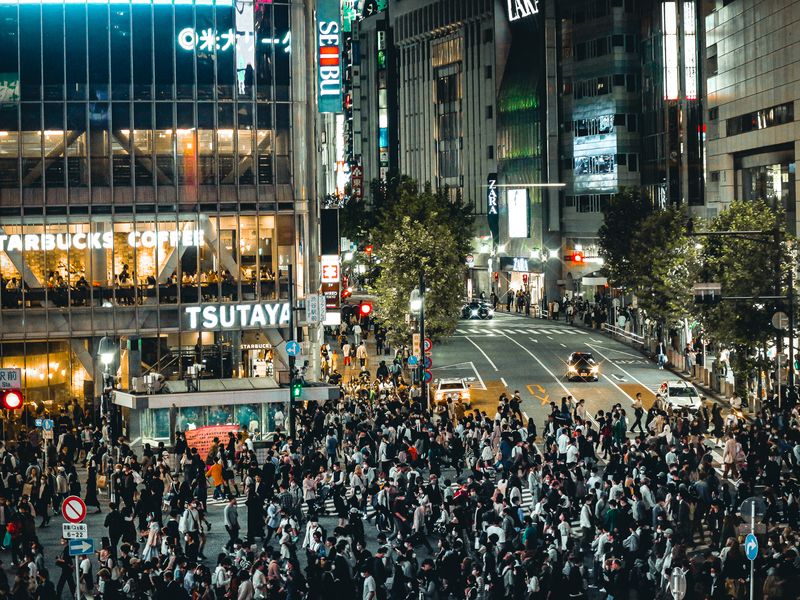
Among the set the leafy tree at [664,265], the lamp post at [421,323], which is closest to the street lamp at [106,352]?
the lamp post at [421,323]

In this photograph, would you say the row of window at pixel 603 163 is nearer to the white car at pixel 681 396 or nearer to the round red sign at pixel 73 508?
the white car at pixel 681 396

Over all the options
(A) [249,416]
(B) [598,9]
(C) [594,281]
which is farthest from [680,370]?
(B) [598,9]

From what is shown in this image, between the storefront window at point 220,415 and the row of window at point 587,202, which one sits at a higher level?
the row of window at point 587,202

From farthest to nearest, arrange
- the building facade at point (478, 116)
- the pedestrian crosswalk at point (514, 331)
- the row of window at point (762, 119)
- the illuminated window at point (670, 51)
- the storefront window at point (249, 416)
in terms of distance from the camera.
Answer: the building facade at point (478, 116)
the illuminated window at point (670, 51)
the pedestrian crosswalk at point (514, 331)
the row of window at point (762, 119)
the storefront window at point (249, 416)

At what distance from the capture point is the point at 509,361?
70.3 meters

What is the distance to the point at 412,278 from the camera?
67.2m

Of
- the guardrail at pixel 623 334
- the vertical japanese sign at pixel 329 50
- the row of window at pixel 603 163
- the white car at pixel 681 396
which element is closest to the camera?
the white car at pixel 681 396

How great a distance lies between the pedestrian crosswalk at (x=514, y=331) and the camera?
277ft

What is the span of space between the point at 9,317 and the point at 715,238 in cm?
2929

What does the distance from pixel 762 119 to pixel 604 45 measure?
28281 millimetres

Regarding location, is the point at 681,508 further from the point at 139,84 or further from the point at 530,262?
the point at 530,262

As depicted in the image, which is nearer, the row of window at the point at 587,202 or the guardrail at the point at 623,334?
the guardrail at the point at 623,334

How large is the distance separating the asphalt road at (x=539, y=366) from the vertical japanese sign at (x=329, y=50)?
14.6 m

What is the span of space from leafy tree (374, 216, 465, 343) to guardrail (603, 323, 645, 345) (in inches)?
520
